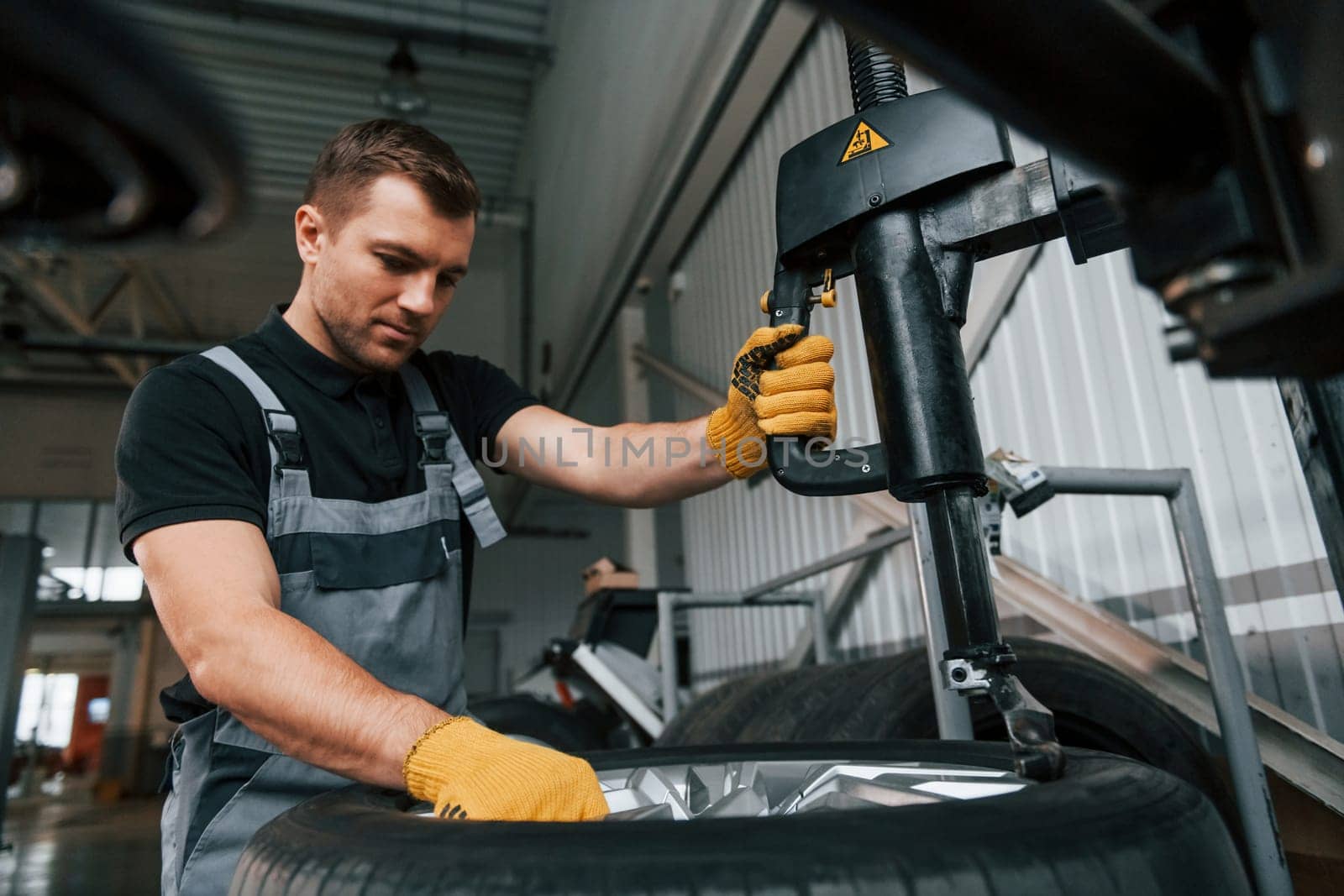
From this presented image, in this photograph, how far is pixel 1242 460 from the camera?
1.46m

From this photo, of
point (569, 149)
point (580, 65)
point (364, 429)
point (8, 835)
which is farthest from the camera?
point (8, 835)

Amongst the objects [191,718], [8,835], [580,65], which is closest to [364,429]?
[191,718]

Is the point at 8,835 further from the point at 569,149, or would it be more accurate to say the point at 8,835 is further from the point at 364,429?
the point at 364,429

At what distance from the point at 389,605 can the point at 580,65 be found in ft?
13.5

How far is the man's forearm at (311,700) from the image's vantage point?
2.35ft

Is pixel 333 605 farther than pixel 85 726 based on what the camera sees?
No

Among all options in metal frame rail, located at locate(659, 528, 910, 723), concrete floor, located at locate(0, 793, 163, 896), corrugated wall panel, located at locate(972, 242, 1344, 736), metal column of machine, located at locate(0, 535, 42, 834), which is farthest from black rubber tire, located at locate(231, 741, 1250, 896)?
metal column of machine, located at locate(0, 535, 42, 834)

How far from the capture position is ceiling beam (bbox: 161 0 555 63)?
14.1ft

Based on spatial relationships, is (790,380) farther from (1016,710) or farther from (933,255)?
(1016,710)

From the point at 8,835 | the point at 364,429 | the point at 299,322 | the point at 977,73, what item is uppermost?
the point at 299,322

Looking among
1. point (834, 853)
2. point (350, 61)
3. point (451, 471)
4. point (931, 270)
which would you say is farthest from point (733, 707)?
point (350, 61)

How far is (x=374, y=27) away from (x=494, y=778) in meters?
4.91

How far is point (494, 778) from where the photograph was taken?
2.07 feet

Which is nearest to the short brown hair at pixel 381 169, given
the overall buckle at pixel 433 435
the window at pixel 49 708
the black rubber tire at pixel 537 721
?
the overall buckle at pixel 433 435
